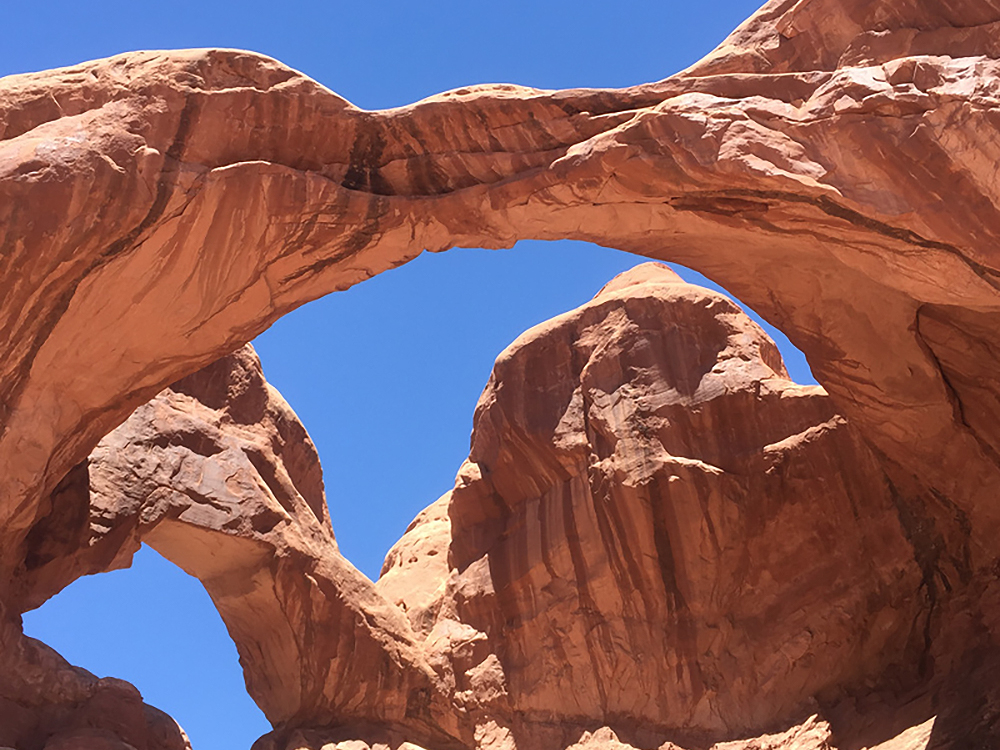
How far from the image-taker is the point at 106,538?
44.2 feet

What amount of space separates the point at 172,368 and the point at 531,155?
166 inches

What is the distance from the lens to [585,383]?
16.9m

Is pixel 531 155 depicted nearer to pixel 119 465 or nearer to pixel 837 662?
pixel 119 465

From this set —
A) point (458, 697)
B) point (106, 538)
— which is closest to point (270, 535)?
point (106, 538)

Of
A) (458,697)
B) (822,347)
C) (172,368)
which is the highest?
(172,368)

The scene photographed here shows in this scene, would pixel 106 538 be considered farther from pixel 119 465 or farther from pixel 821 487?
pixel 821 487

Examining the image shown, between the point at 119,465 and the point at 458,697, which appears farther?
the point at 458,697

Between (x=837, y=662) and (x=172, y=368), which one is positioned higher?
(x=172, y=368)

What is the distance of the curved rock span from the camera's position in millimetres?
10312

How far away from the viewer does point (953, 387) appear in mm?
13336

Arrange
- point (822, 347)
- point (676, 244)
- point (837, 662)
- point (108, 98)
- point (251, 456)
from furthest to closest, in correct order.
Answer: point (251, 456), point (837, 662), point (822, 347), point (676, 244), point (108, 98)

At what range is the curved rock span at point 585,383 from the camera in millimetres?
10312

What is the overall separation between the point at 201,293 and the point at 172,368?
1.12 meters

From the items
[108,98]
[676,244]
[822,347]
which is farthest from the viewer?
[822,347]
